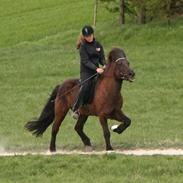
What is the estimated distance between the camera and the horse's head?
13883 millimetres

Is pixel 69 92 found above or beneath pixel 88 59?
beneath

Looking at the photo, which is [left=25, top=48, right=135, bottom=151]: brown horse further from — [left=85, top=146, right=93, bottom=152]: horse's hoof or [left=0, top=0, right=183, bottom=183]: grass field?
[left=0, top=0, right=183, bottom=183]: grass field

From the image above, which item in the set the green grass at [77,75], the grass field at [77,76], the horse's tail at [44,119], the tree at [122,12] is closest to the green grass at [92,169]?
the grass field at [77,76]

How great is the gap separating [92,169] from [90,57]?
3.15 metres

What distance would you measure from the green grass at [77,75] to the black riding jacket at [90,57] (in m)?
1.86

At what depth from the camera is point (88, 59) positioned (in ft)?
47.6

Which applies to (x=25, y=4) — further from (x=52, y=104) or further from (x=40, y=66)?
(x=52, y=104)

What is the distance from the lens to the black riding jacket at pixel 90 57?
1448 centimetres

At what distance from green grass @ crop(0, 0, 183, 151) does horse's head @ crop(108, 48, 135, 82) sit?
75.4 inches

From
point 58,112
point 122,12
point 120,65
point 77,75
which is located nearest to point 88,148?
point 58,112

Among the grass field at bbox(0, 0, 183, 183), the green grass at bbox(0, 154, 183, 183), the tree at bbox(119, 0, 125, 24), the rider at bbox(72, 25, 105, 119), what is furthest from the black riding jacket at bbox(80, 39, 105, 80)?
the tree at bbox(119, 0, 125, 24)

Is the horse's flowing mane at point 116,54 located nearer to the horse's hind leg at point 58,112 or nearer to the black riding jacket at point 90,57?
the black riding jacket at point 90,57

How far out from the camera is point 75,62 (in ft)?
116

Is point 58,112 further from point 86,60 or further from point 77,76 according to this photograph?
point 77,76
